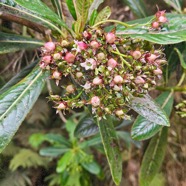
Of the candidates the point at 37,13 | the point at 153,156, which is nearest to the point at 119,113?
the point at 37,13

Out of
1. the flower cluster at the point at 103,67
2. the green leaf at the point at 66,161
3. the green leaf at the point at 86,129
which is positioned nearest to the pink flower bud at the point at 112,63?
the flower cluster at the point at 103,67

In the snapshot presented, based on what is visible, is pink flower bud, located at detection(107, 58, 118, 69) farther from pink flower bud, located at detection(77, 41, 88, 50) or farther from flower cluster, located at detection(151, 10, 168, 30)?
flower cluster, located at detection(151, 10, 168, 30)

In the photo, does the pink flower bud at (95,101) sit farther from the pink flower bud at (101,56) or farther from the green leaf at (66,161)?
the green leaf at (66,161)

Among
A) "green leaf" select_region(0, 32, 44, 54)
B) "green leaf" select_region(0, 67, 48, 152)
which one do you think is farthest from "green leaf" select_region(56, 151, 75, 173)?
"green leaf" select_region(0, 67, 48, 152)

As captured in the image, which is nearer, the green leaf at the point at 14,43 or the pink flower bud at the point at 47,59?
the pink flower bud at the point at 47,59

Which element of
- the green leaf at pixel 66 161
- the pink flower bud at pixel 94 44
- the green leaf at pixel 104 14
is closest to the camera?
the pink flower bud at pixel 94 44

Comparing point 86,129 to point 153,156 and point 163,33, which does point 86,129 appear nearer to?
point 153,156

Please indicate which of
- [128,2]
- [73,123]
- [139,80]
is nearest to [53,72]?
[139,80]
